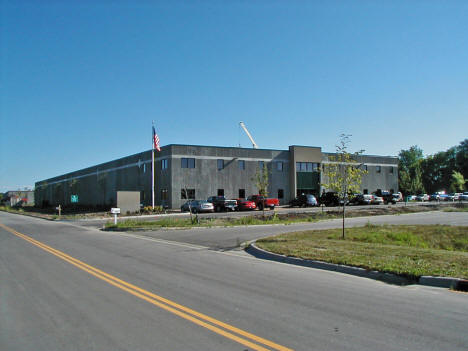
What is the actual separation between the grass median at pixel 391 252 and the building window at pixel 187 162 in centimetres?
3141

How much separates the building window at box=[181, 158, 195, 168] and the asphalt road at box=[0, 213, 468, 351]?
38.1 meters

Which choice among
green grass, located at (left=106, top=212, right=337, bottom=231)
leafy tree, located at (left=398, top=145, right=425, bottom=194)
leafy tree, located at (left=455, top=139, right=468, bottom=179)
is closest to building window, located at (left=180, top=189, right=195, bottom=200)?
green grass, located at (left=106, top=212, right=337, bottom=231)

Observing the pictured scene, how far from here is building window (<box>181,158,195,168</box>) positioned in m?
48.3

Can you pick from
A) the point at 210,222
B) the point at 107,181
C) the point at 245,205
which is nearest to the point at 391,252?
the point at 210,222

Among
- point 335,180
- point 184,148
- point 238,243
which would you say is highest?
point 184,148

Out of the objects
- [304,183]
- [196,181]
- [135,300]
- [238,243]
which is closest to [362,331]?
[135,300]

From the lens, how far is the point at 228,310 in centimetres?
606

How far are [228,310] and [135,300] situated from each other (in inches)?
70.6

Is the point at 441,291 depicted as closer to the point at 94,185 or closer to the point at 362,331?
the point at 362,331

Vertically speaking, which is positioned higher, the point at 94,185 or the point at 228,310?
the point at 94,185

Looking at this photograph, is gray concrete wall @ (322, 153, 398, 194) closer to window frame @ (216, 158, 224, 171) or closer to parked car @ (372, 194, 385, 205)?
parked car @ (372, 194, 385, 205)

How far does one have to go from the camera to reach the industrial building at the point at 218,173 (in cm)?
4822

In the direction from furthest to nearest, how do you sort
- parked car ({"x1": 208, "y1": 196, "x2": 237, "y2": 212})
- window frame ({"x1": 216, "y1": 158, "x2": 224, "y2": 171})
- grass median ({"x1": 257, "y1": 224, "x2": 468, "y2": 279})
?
window frame ({"x1": 216, "y1": 158, "x2": 224, "y2": 171}) → parked car ({"x1": 208, "y1": 196, "x2": 237, "y2": 212}) → grass median ({"x1": 257, "y1": 224, "x2": 468, "y2": 279})

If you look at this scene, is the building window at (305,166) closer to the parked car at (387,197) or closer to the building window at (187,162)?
the parked car at (387,197)
